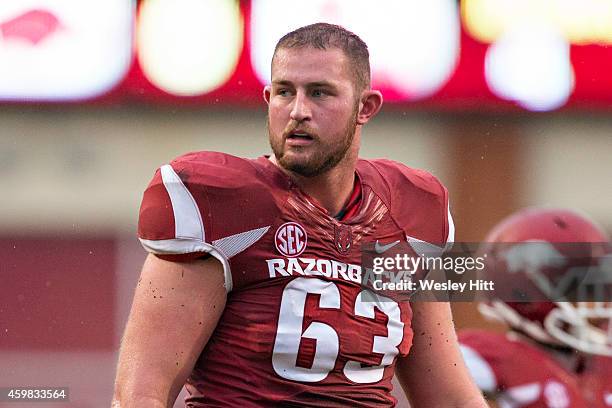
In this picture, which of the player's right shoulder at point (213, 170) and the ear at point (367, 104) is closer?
the player's right shoulder at point (213, 170)

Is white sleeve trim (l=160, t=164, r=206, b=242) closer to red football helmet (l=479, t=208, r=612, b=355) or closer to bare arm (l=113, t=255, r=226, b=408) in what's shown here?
bare arm (l=113, t=255, r=226, b=408)

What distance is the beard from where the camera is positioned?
1.62m

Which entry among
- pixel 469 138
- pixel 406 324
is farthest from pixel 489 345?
pixel 469 138

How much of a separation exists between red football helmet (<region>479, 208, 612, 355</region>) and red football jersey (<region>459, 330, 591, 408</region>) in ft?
0.31

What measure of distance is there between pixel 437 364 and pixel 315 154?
0.41 metres

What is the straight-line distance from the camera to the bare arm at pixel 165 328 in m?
1.52

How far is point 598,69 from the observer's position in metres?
4.21

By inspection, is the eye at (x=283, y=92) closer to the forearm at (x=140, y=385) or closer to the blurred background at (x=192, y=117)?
the forearm at (x=140, y=385)

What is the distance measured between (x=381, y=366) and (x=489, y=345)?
0.31 meters

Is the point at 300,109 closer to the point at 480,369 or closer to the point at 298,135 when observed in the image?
the point at 298,135

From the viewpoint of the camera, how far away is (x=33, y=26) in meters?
3.49

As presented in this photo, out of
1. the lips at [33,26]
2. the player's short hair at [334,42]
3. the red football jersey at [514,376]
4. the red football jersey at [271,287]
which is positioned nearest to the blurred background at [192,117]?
the lips at [33,26]

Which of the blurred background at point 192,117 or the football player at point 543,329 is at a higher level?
the blurred background at point 192,117

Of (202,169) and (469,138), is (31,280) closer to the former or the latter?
(469,138)
